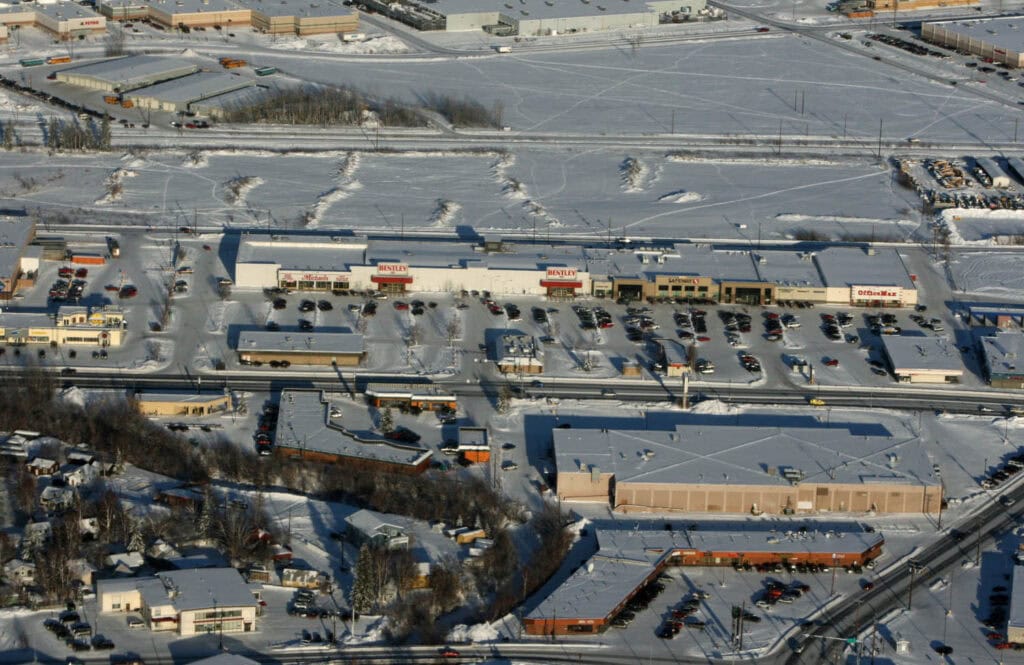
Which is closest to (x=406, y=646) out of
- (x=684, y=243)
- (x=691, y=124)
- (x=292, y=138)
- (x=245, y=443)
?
(x=245, y=443)

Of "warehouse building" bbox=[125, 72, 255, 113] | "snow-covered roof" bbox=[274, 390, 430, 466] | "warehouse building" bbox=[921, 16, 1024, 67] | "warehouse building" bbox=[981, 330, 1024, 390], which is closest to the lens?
"snow-covered roof" bbox=[274, 390, 430, 466]

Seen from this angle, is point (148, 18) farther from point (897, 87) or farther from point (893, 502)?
point (893, 502)

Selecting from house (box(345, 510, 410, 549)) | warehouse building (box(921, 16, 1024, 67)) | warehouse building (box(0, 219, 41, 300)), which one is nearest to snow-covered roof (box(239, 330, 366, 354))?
warehouse building (box(0, 219, 41, 300))

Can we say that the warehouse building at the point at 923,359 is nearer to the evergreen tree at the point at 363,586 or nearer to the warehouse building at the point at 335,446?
the warehouse building at the point at 335,446

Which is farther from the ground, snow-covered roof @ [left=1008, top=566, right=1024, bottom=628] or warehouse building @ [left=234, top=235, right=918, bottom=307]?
warehouse building @ [left=234, top=235, right=918, bottom=307]

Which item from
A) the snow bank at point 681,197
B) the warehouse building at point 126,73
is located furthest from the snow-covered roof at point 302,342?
the warehouse building at point 126,73

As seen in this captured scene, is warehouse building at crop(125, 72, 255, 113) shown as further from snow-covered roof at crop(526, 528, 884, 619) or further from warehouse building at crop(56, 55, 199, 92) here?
snow-covered roof at crop(526, 528, 884, 619)
